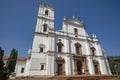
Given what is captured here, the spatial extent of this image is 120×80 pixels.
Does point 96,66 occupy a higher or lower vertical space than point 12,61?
lower

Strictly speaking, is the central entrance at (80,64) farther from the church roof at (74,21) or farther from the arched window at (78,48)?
the church roof at (74,21)

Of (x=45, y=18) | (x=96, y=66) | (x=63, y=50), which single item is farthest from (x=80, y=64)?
(x=45, y=18)

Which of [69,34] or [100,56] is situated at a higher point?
[69,34]

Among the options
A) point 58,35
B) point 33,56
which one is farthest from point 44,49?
point 58,35

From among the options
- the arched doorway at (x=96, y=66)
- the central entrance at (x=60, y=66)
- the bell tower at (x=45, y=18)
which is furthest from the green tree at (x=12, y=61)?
the arched doorway at (x=96, y=66)

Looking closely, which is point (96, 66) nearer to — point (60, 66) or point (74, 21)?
point (60, 66)

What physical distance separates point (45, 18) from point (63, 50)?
9.75 meters

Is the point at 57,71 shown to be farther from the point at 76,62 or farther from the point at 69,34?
the point at 69,34

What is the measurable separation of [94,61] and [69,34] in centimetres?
895

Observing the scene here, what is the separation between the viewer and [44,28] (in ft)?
74.4

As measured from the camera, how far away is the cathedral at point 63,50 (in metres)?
18.0

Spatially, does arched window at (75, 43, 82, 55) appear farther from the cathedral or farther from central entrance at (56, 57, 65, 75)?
central entrance at (56, 57, 65, 75)

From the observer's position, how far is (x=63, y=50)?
20.8 m

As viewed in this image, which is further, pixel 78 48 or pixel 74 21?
pixel 74 21
